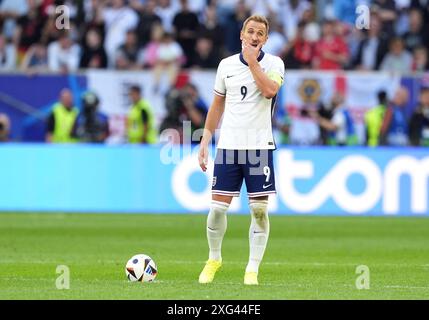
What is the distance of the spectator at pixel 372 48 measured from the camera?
2464 centimetres

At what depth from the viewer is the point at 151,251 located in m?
15.5

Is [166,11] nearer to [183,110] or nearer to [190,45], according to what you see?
[190,45]

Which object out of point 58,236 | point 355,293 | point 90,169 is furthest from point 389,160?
point 355,293

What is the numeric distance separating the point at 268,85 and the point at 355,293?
2077 mm

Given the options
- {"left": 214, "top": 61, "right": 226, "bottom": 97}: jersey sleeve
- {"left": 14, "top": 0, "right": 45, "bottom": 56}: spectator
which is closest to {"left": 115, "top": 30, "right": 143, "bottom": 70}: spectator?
{"left": 14, "top": 0, "right": 45, "bottom": 56}: spectator

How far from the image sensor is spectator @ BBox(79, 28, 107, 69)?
2453 cm

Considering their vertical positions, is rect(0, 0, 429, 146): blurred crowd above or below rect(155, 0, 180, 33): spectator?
below

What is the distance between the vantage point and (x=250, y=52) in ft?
36.0

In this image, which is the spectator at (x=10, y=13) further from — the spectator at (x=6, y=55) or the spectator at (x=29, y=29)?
the spectator at (x=6, y=55)

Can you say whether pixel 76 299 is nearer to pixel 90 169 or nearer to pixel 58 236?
pixel 58 236

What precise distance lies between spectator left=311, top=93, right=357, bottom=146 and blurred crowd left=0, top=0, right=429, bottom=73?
161cm

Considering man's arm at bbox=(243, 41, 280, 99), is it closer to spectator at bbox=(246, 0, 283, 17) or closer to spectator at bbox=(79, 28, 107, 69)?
spectator at bbox=(79, 28, 107, 69)

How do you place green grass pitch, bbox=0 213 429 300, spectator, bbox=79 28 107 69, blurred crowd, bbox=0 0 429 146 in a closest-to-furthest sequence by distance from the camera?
green grass pitch, bbox=0 213 429 300 → blurred crowd, bbox=0 0 429 146 → spectator, bbox=79 28 107 69

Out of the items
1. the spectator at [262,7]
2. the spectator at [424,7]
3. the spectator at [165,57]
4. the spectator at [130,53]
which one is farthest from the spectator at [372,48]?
the spectator at [130,53]
